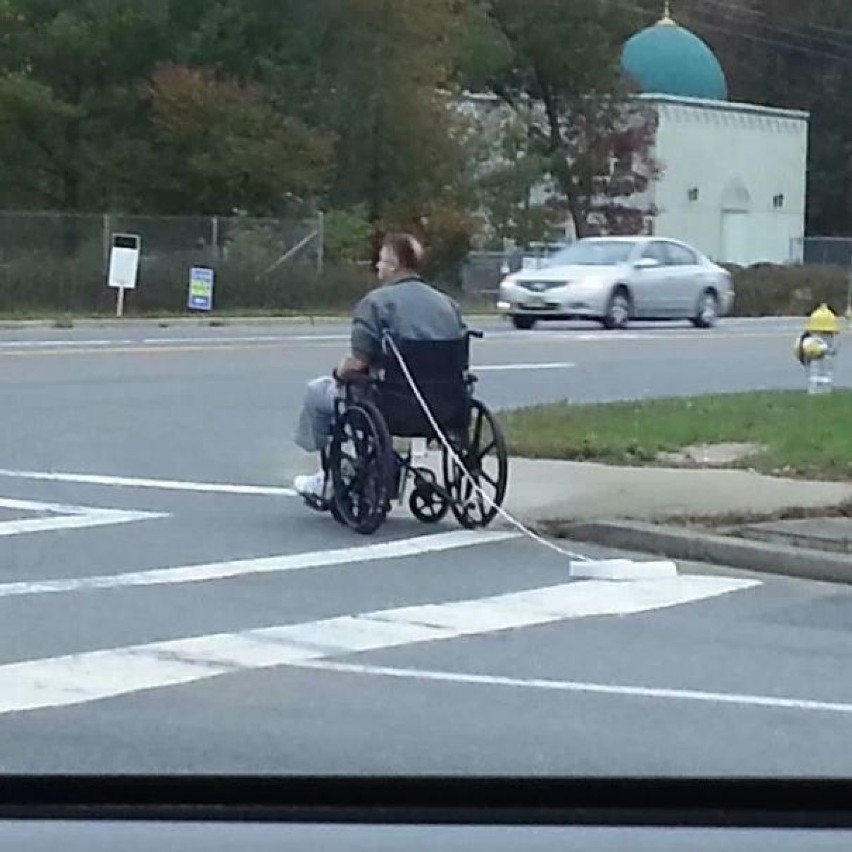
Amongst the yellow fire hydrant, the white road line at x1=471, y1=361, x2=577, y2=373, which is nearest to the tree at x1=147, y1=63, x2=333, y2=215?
the white road line at x1=471, y1=361, x2=577, y2=373

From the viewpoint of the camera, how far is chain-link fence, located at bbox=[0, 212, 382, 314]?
40.1m

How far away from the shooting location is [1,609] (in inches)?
379

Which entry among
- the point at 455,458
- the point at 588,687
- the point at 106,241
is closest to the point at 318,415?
the point at 455,458

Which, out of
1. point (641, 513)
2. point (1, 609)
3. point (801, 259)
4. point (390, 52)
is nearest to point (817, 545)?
point (641, 513)

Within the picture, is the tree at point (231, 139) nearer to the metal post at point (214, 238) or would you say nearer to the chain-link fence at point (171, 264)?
the chain-link fence at point (171, 264)

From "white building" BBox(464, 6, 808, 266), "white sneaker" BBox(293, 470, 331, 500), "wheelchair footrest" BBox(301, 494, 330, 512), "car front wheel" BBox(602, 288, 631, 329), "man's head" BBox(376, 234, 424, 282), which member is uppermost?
"white building" BBox(464, 6, 808, 266)

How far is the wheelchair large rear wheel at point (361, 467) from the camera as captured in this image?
38.5ft

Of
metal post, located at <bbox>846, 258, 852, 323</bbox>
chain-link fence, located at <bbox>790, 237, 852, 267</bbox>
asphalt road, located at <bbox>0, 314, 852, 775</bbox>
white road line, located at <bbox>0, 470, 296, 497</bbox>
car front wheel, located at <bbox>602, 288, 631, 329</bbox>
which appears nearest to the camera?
asphalt road, located at <bbox>0, 314, 852, 775</bbox>

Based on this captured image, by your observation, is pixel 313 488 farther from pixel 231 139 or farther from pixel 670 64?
pixel 670 64

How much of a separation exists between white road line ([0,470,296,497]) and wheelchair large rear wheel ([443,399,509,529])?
5.33ft

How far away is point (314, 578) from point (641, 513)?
2.59 metres

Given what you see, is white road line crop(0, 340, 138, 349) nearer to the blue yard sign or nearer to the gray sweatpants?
the blue yard sign

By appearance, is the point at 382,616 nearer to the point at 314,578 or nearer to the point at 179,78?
the point at 314,578

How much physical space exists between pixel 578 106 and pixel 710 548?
49647 mm
